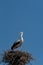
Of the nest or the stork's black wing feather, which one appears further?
the stork's black wing feather

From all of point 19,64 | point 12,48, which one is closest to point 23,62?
point 19,64

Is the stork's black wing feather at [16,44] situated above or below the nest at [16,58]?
above

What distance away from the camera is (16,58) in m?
22.0

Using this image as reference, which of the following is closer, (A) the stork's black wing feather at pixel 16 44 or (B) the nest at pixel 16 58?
(B) the nest at pixel 16 58

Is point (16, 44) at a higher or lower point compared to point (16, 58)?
higher

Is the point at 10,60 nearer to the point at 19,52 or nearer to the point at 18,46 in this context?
the point at 19,52

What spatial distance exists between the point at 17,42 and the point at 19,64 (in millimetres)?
3184

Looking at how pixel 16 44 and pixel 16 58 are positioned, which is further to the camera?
pixel 16 44

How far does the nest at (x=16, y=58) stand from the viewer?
856 inches

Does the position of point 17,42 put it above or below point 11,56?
above

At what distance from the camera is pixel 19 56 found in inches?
870

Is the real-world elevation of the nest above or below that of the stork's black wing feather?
below

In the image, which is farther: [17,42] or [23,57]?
[17,42]

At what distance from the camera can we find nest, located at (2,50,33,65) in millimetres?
21750
